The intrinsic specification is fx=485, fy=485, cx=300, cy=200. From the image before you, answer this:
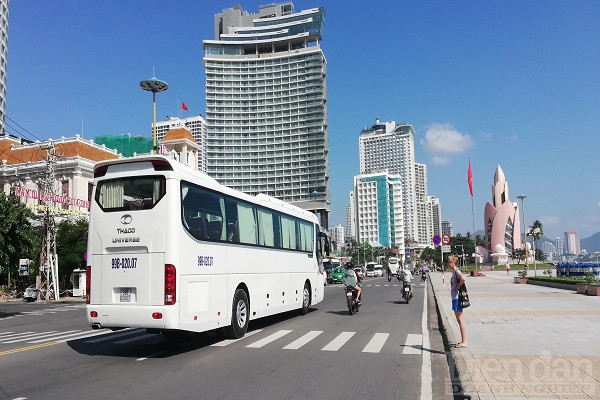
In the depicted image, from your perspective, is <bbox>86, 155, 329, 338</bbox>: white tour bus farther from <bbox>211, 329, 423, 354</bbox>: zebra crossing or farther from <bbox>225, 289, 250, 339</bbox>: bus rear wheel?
<bbox>211, 329, 423, 354</bbox>: zebra crossing

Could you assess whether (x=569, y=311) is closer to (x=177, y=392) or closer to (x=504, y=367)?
(x=504, y=367)

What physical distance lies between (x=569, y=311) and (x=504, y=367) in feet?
32.8

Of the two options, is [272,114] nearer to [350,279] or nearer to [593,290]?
[593,290]

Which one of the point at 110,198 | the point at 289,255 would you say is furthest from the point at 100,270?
the point at 289,255

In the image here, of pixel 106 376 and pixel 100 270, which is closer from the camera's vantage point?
pixel 106 376

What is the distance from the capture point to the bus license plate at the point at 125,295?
9.14 metres

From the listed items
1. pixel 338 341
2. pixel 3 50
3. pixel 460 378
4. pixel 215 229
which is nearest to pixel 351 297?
pixel 338 341

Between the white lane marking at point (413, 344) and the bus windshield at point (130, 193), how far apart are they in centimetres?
574

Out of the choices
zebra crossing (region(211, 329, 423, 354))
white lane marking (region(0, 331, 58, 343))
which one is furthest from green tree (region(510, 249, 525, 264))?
white lane marking (region(0, 331, 58, 343))

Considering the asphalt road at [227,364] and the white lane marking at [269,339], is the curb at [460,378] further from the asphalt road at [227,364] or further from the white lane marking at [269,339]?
the white lane marking at [269,339]

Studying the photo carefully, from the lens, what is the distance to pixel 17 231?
72.5 feet

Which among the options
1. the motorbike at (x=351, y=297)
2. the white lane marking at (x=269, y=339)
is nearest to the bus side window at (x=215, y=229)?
the white lane marking at (x=269, y=339)

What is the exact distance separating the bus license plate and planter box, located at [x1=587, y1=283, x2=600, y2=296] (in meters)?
20.9

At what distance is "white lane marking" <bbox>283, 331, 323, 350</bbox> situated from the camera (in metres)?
10.2
